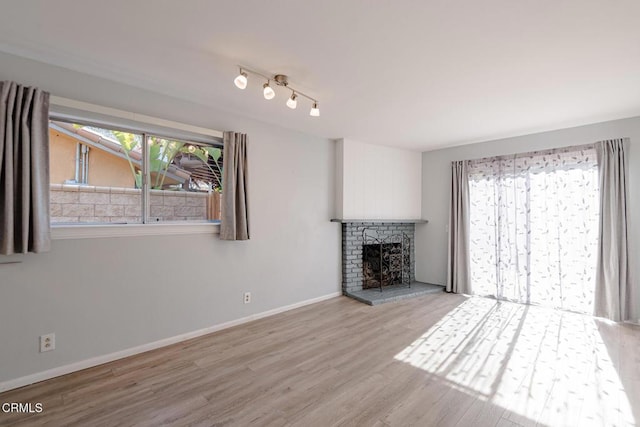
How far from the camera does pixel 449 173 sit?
16.7 ft

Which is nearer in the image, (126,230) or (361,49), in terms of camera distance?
→ (361,49)

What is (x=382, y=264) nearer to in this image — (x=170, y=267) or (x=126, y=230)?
(x=170, y=267)

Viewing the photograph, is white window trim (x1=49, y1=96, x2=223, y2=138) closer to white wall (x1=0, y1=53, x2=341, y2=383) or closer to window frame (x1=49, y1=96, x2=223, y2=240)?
window frame (x1=49, y1=96, x2=223, y2=240)

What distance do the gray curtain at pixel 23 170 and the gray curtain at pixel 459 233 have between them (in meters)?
5.06

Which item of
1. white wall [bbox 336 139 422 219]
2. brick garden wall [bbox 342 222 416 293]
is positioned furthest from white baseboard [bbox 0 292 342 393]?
white wall [bbox 336 139 422 219]

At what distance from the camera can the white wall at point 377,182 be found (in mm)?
4543

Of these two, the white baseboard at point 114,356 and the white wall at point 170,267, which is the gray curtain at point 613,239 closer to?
the white wall at point 170,267

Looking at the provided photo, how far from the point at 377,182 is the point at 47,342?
14.4 feet

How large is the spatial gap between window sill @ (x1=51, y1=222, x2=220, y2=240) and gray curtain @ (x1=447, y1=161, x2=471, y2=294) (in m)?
3.76

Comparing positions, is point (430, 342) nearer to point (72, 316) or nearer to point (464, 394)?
point (464, 394)

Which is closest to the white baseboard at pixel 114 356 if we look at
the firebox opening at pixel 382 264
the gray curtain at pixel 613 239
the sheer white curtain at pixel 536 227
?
the firebox opening at pixel 382 264

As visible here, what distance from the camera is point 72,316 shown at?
2.35 meters

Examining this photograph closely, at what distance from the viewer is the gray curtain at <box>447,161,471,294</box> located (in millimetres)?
4754

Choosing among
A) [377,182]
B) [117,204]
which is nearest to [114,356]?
[117,204]
